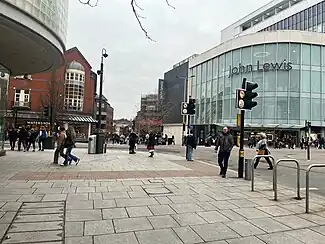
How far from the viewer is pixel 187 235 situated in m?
4.72

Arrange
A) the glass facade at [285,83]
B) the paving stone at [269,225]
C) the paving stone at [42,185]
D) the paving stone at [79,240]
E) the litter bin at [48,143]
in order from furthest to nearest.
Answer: the glass facade at [285,83], the litter bin at [48,143], the paving stone at [42,185], the paving stone at [269,225], the paving stone at [79,240]

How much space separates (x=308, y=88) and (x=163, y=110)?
29702 millimetres

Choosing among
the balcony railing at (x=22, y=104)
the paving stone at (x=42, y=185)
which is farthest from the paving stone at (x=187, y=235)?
the balcony railing at (x=22, y=104)

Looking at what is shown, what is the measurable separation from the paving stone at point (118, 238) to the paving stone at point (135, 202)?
1829mm

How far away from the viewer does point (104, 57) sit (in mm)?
21188

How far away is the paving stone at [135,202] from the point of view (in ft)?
21.5

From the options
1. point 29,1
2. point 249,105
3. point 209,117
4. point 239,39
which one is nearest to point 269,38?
point 239,39

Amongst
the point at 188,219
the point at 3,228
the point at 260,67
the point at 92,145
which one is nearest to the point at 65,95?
the point at 260,67

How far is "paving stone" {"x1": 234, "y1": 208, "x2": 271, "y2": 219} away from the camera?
5889mm

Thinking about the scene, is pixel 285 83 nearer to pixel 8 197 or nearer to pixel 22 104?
pixel 8 197

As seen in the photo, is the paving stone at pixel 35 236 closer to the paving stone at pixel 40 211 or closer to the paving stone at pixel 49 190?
the paving stone at pixel 40 211

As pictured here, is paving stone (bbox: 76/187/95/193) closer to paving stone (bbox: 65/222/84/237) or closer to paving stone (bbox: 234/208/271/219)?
paving stone (bbox: 65/222/84/237)

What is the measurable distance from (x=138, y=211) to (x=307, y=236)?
9.53 ft

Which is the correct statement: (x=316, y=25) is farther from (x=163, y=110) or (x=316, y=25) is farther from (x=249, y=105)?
(x=249, y=105)
